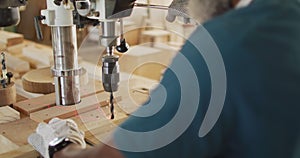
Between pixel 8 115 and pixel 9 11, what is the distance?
1.12ft

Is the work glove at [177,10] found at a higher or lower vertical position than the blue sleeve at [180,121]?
higher

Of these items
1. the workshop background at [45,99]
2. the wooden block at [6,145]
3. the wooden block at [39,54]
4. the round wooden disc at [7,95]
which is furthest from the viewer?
the wooden block at [39,54]

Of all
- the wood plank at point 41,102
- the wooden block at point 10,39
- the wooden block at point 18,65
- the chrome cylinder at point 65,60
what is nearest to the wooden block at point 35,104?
the wood plank at point 41,102

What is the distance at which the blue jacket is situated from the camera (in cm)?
70

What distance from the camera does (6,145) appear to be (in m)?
1.15

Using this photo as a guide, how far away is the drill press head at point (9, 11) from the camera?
1198 millimetres

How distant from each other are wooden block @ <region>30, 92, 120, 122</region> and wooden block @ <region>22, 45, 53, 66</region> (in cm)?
59

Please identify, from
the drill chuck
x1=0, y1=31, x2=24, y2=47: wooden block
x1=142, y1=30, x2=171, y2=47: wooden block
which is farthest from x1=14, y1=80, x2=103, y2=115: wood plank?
x1=142, y1=30, x2=171, y2=47: wooden block

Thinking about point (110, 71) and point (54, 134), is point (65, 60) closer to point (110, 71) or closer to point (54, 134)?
point (110, 71)

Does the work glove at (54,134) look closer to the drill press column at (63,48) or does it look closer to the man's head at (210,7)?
the drill press column at (63,48)

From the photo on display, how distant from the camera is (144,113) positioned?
76 centimetres

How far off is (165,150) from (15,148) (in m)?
0.57

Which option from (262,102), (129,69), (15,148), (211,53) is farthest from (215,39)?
(129,69)

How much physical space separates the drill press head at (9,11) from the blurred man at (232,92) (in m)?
0.65
